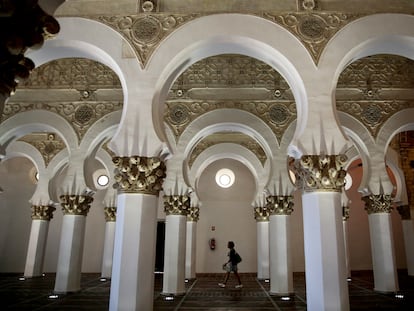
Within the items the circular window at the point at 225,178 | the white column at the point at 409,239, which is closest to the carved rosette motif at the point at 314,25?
the white column at the point at 409,239

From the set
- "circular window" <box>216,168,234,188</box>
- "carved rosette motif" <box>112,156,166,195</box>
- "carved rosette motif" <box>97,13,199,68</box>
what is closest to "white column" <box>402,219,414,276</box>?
"circular window" <box>216,168,234,188</box>

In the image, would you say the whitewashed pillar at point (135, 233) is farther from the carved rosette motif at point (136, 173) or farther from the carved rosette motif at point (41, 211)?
the carved rosette motif at point (41, 211)

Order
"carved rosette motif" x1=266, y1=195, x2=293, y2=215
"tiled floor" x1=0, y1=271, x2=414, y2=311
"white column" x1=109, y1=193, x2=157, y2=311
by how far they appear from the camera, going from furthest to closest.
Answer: "carved rosette motif" x1=266, y1=195, x2=293, y2=215, "tiled floor" x1=0, y1=271, x2=414, y2=311, "white column" x1=109, y1=193, x2=157, y2=311

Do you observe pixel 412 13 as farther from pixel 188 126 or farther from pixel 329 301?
pixel 188 126

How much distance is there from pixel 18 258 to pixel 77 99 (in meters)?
7.75

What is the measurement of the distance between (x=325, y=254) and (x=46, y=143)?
26.7 ft

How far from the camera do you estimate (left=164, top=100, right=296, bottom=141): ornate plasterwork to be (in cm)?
694

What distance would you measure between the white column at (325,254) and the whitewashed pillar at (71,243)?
469cm

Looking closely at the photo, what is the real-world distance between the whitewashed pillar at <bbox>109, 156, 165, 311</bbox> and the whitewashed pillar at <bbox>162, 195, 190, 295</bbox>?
2849 mm

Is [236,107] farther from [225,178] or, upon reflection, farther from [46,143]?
[225,178]

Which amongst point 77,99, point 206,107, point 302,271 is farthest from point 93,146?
point 302,271

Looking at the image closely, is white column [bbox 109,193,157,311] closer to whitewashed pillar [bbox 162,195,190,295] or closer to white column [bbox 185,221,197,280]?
whitewashed pillar [bbox 162,195,190,295]

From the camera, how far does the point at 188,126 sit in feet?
22.7

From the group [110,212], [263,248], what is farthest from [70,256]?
[263,248]
